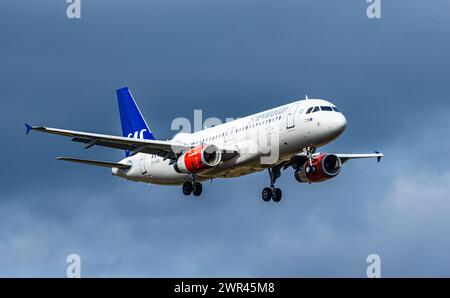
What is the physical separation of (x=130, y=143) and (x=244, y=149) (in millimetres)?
8883

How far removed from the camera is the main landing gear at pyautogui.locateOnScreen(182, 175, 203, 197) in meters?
93.2

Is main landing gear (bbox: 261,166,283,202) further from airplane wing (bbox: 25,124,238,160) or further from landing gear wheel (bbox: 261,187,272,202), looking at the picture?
airplane wing (bbox: 25,124,238,160)

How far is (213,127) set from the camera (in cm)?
9619

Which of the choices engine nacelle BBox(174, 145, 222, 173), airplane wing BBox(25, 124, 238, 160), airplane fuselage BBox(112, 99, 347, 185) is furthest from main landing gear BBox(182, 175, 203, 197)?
airplane wing BBox(25, 124, 238, 160)

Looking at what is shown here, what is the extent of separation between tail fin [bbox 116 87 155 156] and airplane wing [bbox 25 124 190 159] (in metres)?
11.2

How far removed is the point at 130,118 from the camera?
11156 cm

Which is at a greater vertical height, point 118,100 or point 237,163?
point 118,100

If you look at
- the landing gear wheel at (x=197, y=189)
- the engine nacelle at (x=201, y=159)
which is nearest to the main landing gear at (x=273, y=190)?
the landing gear wheel at (x=197, y=189)

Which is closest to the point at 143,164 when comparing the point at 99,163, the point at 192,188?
the point at 99,163

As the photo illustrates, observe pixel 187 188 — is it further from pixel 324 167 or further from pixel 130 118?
pixel 130 118

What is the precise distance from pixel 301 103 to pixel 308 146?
320 cm
